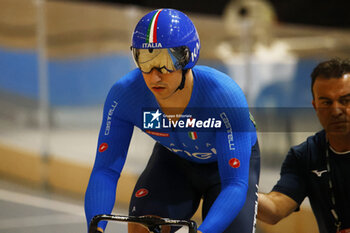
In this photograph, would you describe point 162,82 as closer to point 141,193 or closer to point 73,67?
point 141,193

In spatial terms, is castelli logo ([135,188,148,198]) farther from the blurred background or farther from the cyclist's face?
the blurred background

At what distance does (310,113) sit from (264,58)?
10.2 feet

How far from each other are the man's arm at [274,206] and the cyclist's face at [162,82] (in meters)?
0.63

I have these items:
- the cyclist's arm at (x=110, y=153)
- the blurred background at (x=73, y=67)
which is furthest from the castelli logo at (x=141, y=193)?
the blurred background at (x=73, y=67)

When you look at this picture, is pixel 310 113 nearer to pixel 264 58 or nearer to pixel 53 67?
pixel 264 58

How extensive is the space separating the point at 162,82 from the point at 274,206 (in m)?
0.74

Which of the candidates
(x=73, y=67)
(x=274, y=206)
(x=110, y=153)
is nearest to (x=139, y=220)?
(x=110, y=153)

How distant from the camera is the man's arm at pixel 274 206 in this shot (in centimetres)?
277

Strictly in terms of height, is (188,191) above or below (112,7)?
below

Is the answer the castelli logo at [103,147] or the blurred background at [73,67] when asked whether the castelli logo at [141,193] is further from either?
the blurred background at [73,67]

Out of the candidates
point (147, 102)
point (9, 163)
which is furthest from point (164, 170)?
point (9, 163)

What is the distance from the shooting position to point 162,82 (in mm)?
2490

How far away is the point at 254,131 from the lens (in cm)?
278

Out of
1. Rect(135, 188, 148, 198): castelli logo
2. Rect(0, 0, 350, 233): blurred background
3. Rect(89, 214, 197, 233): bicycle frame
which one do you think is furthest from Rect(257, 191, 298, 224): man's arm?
Rect(0, 0, 350, 233): blurred background
